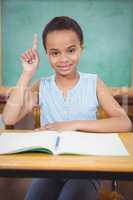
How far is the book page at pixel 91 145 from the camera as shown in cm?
77

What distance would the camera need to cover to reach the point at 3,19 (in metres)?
3.08

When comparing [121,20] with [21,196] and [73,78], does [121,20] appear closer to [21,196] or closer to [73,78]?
[73,78]

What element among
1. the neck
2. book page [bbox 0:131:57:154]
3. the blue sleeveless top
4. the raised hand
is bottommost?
the blue sleeveless top

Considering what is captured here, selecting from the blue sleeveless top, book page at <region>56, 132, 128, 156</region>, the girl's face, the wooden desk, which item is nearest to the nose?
the girl's face

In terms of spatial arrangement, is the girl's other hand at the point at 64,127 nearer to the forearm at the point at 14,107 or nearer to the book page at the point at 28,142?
the book page at the point at 28,142

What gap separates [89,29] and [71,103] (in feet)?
6.16

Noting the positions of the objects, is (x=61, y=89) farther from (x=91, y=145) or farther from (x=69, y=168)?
(x=69, y=168)

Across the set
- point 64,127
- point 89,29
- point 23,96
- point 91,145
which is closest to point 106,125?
point 64,127

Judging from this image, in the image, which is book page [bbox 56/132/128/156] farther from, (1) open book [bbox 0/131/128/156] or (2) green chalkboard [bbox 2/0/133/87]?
(2) green chalkboard [bbox 2/0/133/87]

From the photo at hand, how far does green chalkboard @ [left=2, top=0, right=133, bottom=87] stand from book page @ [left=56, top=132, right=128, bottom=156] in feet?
7.22

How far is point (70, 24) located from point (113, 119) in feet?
1.60

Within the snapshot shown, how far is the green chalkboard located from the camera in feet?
10.2

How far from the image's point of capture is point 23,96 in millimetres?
1314

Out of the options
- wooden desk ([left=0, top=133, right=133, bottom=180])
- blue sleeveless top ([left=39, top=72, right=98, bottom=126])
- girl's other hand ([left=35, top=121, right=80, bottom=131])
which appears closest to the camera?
wooden desk ([left=0, top=133, right=133, bottom=180])
